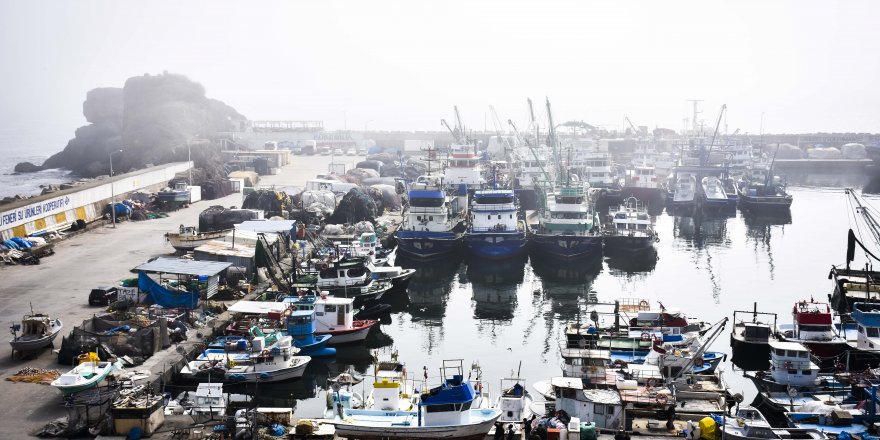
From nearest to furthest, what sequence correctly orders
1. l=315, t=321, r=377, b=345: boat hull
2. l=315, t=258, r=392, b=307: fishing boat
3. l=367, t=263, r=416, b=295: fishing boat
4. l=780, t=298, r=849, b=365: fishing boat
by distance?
l=780, t=298, r=849, b=365: fishing boat, l=315, t=321, r=377, b=345: boat hull, l=315, t=258, r=392, b=307: fishing boat, l=367, t=263, r=416, b=295: fishing boat

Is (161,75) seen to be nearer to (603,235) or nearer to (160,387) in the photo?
(603,235)

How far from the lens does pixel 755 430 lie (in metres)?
18.8

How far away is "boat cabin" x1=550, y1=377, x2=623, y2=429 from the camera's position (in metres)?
20.3

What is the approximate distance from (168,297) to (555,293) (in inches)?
740

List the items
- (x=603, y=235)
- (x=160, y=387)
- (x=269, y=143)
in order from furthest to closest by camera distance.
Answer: (x=269, y=143) < (x=603, y=235) < (x=160, y=387)

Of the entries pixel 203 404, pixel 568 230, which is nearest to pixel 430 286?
pixel 568 230

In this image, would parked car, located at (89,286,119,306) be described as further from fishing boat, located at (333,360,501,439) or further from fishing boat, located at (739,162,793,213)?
fishing boat, located at (739,162,793,213)

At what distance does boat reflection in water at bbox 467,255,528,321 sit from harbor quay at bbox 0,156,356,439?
1509 cm

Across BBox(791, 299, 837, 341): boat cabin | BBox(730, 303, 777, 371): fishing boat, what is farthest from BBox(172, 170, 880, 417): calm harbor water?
BBox(791, 299, 837, 341): boat cabin

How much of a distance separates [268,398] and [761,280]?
2898cm

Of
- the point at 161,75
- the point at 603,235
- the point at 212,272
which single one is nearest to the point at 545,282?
the point at 603,235

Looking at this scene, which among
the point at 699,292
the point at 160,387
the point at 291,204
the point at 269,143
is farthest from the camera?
the point at 269,143

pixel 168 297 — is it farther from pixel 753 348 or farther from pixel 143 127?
pixel 143 127

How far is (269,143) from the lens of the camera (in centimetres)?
11256
